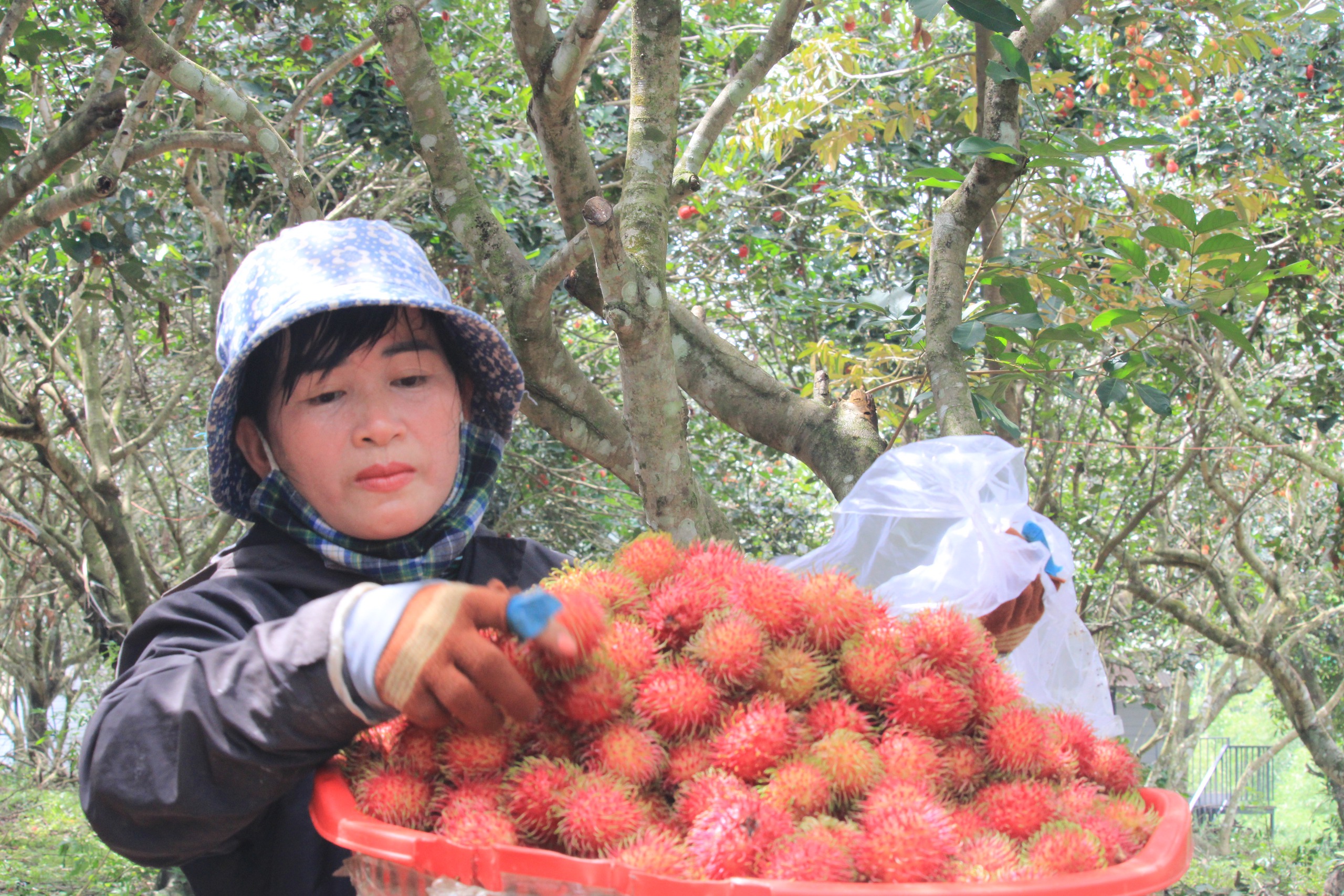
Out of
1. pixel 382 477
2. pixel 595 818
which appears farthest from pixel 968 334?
pixel 595 818

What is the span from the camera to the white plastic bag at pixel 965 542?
1.26 meters

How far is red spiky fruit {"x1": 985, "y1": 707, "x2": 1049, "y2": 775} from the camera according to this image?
2.92 ft

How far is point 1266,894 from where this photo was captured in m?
5.57

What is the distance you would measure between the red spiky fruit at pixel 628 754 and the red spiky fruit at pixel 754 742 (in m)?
0.05

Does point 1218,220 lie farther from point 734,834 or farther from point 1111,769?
point 734,834

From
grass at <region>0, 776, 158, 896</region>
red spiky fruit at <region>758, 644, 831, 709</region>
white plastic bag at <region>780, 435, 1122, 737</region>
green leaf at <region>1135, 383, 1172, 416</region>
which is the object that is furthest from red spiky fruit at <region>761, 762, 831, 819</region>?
grass at <region>0, 776, 158, 896</region>

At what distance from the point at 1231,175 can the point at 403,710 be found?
502 centimetres

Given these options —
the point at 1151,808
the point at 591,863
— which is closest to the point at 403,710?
the point at 591,863

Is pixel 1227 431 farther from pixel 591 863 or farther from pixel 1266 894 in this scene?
pixel 591 863

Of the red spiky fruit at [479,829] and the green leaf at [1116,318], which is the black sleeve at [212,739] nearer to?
the red spiky fruit at [479,829]

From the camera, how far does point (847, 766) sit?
31.9 inches

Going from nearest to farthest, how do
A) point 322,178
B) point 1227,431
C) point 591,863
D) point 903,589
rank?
point 591,863 → point 903,589 → point 322,178 → point 1227,431

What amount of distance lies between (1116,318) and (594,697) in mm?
1588

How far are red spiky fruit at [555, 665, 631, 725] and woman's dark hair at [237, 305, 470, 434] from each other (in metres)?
0.56
